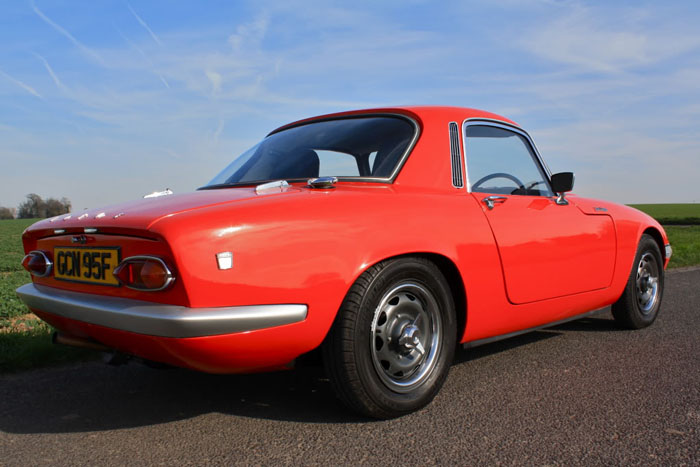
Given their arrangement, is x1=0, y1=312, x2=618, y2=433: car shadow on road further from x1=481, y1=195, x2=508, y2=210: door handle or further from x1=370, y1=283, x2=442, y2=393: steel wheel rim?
x1=481, y1=195, x2=508, y2=210: door handle

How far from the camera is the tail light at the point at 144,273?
6.99 ft

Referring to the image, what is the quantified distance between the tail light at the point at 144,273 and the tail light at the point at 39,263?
0.65 meters

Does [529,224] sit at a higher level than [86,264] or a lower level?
lower

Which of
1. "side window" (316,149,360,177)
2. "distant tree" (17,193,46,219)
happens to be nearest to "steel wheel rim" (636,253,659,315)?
"side window" (316,149,360,177)

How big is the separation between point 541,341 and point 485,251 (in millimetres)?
→ 1490

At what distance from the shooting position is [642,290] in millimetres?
4531

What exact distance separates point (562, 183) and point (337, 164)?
1503 mm

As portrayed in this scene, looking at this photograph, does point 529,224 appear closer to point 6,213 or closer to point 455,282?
point 455,282

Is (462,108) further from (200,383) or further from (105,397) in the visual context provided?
(105,397)

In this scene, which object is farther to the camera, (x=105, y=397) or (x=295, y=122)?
(x=295, y=122)

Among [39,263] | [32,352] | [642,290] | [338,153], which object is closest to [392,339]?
[338,153]

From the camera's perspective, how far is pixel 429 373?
9.00ft

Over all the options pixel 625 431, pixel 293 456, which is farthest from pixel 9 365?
pixel 625 431

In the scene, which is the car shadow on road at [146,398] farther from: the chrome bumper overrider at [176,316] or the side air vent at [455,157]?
the side air vent at [455,157]
